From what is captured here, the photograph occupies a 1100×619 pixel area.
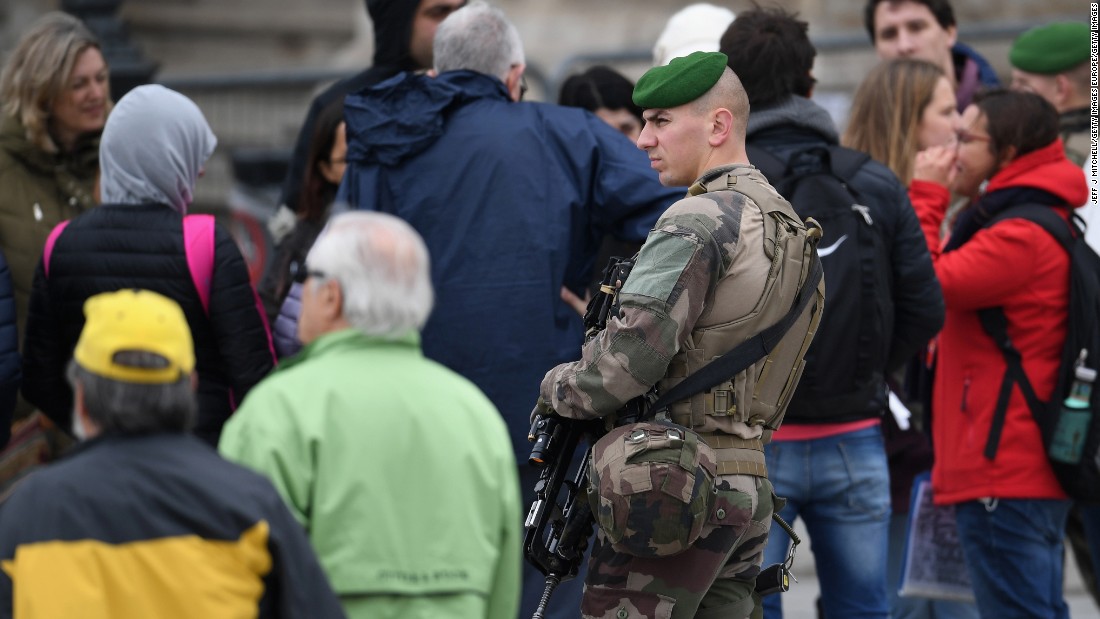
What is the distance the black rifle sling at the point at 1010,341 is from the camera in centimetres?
548

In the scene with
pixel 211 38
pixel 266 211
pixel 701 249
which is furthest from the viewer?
pixel 211 38

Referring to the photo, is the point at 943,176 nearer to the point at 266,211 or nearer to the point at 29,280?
the point at 29,280

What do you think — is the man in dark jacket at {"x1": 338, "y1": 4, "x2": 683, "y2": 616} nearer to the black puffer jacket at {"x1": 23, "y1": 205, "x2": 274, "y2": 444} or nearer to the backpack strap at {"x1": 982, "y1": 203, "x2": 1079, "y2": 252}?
the black puffer jacket at {"x1": 23, "y1": 205, "x2": 274, "y2": 444}

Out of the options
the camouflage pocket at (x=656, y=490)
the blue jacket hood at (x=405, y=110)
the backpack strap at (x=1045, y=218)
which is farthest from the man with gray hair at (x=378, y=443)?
the backpack strap at (x=1045, y=218)

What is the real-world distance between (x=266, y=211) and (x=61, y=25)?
4.61 metres

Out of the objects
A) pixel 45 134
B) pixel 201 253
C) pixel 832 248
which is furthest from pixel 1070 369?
pixel 45 134

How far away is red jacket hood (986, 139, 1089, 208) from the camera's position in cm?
558

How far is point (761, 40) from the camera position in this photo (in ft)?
17.6

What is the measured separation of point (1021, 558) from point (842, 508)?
69cm

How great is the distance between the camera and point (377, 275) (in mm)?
3461

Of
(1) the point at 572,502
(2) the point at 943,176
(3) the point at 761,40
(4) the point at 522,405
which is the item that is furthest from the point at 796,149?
(1) the point at 572,502

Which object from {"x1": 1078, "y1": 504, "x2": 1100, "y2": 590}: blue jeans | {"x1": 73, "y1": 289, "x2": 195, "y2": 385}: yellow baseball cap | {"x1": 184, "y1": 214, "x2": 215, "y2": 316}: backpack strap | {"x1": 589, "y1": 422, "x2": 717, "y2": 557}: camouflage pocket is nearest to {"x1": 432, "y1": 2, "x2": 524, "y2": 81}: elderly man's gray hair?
{"x1": 184, "y1": 214, "x2": 215, "y2": 316}: backpack strap

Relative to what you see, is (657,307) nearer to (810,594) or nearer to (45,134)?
(45,134)

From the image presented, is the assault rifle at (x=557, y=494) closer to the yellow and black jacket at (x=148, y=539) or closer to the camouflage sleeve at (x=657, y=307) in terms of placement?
the camouflage sleeve at (x=657, y=307)
